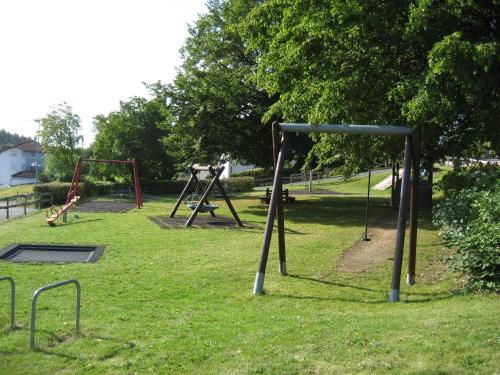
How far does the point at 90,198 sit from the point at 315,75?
24061 mm

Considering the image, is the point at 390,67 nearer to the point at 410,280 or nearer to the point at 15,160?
the point at 410,280

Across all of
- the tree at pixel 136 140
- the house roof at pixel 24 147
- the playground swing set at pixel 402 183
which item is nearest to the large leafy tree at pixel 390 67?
the playground swing set at pixel 402 183

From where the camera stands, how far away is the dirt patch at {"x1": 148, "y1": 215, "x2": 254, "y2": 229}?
1936cm

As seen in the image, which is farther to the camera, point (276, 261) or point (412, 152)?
point (276, 261)

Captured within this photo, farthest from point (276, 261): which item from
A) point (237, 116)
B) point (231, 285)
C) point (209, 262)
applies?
point (237, 116)

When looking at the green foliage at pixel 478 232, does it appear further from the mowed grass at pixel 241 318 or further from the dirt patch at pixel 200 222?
the dirt patch at pixel 200 222

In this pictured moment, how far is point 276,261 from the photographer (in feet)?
40.3

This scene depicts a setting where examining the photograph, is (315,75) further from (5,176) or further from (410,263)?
(5,176)

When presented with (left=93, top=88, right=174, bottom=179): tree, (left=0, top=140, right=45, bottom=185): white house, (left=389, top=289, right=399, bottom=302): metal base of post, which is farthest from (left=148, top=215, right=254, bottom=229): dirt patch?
(left=0, top=140, right=45, bottom=185): white house

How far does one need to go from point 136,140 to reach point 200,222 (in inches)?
1037

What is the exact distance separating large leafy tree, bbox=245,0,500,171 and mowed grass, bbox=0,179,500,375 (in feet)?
10.8

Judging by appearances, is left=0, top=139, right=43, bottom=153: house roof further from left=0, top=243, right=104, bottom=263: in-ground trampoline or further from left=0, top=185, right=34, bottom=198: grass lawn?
left=0, top=243, right=104, bottom=263: in-ground trampoline

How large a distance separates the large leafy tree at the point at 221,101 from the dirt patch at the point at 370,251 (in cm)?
1083

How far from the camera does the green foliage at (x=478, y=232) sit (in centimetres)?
812
